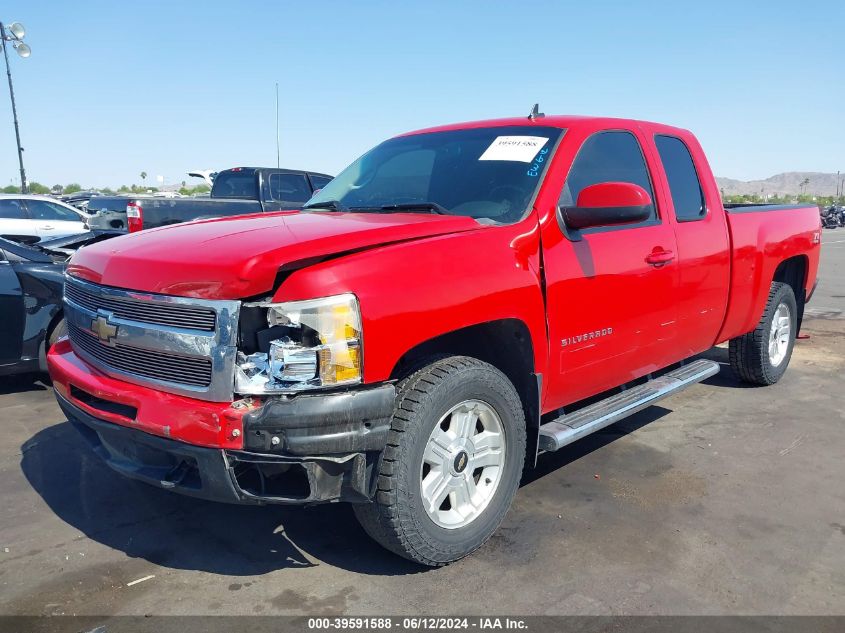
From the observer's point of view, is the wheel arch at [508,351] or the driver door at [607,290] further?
the driver door at [607,290]

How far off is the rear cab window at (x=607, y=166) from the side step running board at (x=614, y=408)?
0.97m

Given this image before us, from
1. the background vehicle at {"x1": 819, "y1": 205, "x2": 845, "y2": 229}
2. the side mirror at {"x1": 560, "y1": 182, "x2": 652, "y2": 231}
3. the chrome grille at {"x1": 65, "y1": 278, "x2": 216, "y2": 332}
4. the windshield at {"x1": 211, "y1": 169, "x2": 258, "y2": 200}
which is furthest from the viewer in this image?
the background vehicle at {"x1": 819, "y1": 205, "x2": 845, "y2": 229}

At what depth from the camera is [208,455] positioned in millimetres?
2521

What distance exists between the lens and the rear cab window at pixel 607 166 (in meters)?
3.66

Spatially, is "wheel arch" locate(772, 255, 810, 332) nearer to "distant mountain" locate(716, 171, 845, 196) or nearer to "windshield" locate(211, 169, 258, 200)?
"windshield" locate(211, 169, 258, 200)

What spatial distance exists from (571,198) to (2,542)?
321 cm

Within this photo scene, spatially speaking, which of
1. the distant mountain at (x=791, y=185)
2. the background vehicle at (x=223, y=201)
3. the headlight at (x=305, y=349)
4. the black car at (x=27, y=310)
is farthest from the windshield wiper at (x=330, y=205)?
the distant mountain at (x=791, y=185)

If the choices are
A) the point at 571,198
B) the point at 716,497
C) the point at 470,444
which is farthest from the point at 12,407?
the point at 716,497

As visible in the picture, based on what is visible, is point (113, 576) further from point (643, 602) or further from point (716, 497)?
point (716, 497)

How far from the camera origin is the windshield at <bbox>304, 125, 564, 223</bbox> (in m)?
3.53

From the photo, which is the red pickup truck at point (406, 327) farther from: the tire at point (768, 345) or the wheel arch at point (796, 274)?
the wheel arch at point (796, 274)

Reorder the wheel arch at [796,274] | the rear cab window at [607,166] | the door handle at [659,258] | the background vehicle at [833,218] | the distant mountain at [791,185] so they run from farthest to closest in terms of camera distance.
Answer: the distant mountain at [791,185] < the background vehicle at [833,218] < the wheel arch at [796,274] < the door handle at [659,258] < the rear cab window at [607,166]

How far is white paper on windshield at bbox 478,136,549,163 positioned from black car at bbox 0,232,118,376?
11.3 ft

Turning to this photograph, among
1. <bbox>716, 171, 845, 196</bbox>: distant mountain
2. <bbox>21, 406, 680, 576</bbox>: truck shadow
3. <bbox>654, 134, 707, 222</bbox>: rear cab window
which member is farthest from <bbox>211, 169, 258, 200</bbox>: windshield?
<bbox>716, 171, 845, 196</bbox>: distant mountain
